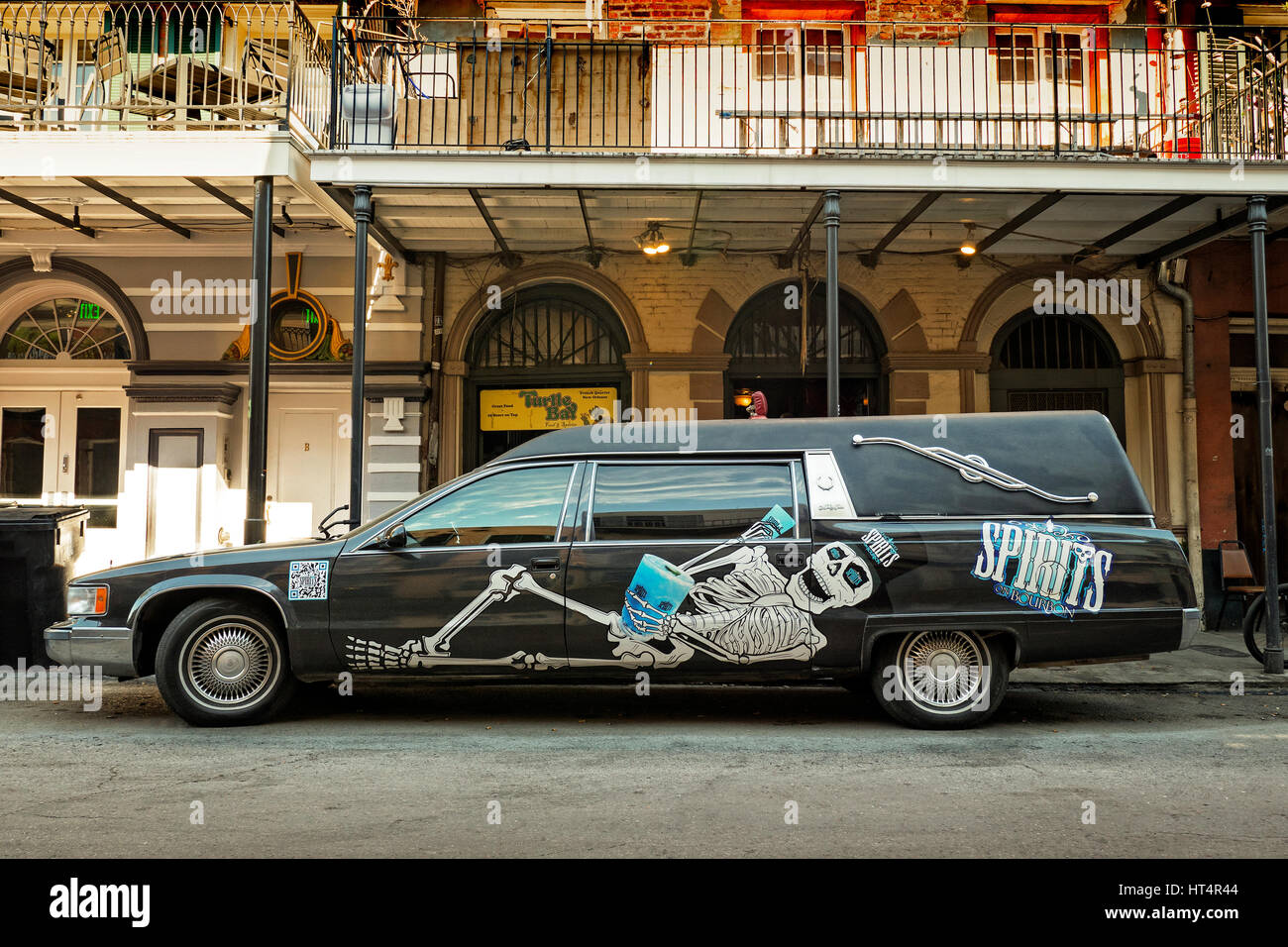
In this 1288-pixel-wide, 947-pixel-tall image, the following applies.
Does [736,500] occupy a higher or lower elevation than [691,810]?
higher

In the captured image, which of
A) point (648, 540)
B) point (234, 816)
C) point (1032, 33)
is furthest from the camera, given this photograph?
point (1032, 33)

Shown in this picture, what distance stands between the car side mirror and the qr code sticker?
0.39m

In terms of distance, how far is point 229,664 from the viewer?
5.96 metres

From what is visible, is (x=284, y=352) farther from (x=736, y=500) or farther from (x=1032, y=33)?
(x=1032, y=33)

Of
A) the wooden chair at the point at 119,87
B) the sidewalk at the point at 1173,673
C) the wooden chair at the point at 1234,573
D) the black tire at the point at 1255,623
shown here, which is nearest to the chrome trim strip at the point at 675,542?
the sidewalk at the point at 1173,673

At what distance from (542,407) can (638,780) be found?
7.46 meters

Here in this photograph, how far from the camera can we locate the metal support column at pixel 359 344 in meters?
8.41

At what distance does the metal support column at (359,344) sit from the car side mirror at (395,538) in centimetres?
240

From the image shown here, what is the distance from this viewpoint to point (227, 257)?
11.6 metres

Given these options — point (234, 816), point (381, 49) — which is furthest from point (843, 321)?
point (234, 816)

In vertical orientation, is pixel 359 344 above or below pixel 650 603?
above

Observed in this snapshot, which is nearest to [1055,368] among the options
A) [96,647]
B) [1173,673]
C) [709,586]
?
[1173,673]

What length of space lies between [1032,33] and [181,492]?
36.5 feet

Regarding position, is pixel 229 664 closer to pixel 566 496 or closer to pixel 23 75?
pixel 566 496
